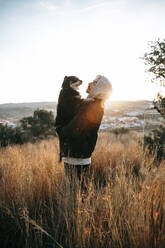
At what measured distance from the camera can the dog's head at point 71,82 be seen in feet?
5.72

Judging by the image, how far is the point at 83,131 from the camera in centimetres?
171

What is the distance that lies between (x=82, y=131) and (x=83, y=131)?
0.01 meters

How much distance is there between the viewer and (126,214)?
4.14 ft

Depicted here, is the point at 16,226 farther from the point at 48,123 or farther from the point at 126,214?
the point at 48,123

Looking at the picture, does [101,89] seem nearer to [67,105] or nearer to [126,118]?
Answer: [67,105]

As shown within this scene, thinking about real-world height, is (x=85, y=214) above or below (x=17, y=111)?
below

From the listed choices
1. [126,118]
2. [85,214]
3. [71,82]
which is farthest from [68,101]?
[126,118]

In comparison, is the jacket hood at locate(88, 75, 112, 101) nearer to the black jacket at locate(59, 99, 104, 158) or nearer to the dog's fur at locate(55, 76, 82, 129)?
the black jacket at locate(59, 99, 104, 158)

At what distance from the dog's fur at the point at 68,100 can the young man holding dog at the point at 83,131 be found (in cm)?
10

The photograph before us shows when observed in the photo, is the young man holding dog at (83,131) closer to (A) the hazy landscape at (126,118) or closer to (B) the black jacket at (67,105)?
(B) the black jacket at (67,105)

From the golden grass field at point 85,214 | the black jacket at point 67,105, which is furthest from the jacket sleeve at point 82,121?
the golden grass field at point 85,214

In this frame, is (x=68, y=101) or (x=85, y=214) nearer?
(x=85, y=214)

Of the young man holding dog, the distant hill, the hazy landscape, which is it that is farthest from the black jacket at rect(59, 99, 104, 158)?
the distant hill

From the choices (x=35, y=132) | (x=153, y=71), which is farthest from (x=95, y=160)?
(x=35, y=132)
